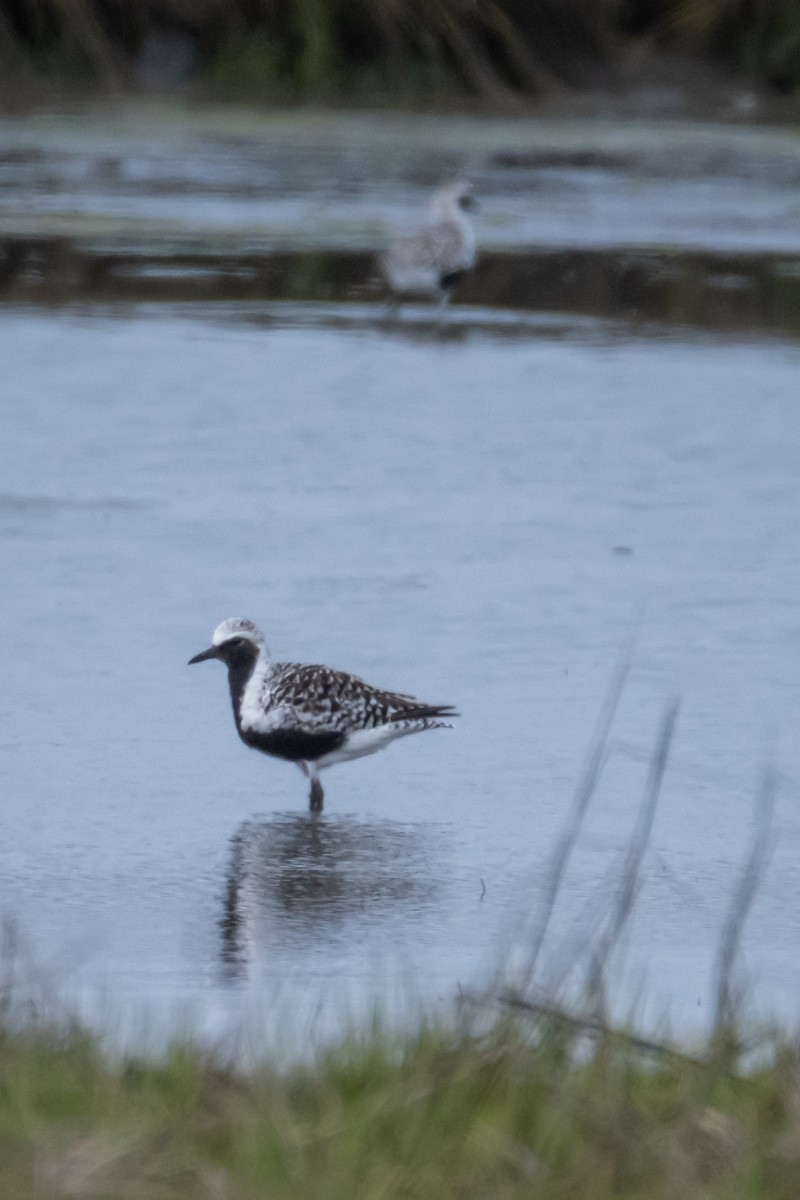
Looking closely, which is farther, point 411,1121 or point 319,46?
point 319,46

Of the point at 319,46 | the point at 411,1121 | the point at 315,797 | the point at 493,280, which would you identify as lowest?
the point at 411,1121

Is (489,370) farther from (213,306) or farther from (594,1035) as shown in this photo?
(594,1035)

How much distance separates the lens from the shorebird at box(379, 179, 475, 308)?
1346 centimetres

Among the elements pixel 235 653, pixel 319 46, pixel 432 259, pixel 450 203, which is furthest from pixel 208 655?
pixel 319 46

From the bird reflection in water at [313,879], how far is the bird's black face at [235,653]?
44 cm

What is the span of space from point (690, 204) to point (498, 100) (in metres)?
6.63

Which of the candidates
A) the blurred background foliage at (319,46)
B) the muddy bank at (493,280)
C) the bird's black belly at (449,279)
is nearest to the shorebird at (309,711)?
the muddy bank at (493,280)

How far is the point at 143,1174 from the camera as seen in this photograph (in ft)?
9.75

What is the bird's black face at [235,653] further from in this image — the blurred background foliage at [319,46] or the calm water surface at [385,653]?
the blurred background foliage at [319,46]

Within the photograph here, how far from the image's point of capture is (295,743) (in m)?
5.71

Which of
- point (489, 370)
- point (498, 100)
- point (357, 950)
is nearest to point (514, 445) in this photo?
point (489, 370)

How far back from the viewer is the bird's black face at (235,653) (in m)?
5.97

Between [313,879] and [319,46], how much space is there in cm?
2096

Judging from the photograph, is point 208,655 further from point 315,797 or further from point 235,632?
point 315,797
